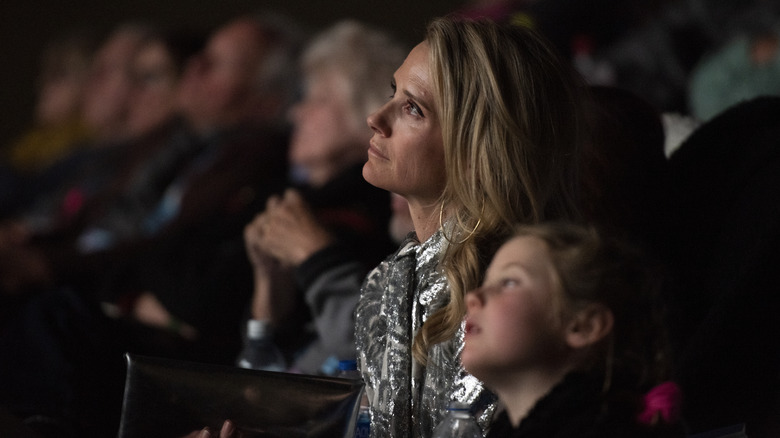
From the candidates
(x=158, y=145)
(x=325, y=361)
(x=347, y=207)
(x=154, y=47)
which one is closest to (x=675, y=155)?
(x=325, y=361)

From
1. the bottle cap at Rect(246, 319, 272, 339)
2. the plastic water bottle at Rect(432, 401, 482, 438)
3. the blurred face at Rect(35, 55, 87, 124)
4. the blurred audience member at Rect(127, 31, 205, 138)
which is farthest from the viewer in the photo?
the blurred face at Rect(35, 55, 87, 124)

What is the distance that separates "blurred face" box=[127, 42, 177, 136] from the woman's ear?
9.70 ft

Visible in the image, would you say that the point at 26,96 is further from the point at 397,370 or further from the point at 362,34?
the point at 397,370

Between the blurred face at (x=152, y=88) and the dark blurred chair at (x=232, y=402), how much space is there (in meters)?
2.69

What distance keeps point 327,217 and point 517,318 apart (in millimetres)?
1340

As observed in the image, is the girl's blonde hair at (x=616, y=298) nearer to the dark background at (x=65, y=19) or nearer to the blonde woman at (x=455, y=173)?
the blonde woman at (x=455, y=173)

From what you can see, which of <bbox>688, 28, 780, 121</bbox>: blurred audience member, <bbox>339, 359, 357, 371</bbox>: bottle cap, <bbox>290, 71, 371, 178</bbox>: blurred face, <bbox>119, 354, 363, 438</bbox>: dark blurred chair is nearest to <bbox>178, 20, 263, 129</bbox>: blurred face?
<bbox>290, 71, 371, 178</bbox>: blurred face

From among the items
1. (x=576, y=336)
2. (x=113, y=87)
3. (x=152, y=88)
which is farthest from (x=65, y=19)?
(x=576, y=336)

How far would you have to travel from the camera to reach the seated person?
1.80 m

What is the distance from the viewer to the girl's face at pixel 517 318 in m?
0.95

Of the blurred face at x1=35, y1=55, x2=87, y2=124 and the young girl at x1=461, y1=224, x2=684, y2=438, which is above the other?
the blurred face at x1=35, y1=55, x2=87, y2=124

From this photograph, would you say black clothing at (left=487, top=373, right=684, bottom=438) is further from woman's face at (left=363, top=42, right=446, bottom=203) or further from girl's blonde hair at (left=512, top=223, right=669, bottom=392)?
woman's face at (left=363, top=42, right=446, bottom=203)

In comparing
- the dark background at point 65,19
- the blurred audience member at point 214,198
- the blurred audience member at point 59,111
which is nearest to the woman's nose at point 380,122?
the blurred audience member at point 214,198

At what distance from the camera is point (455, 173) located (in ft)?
3.96
